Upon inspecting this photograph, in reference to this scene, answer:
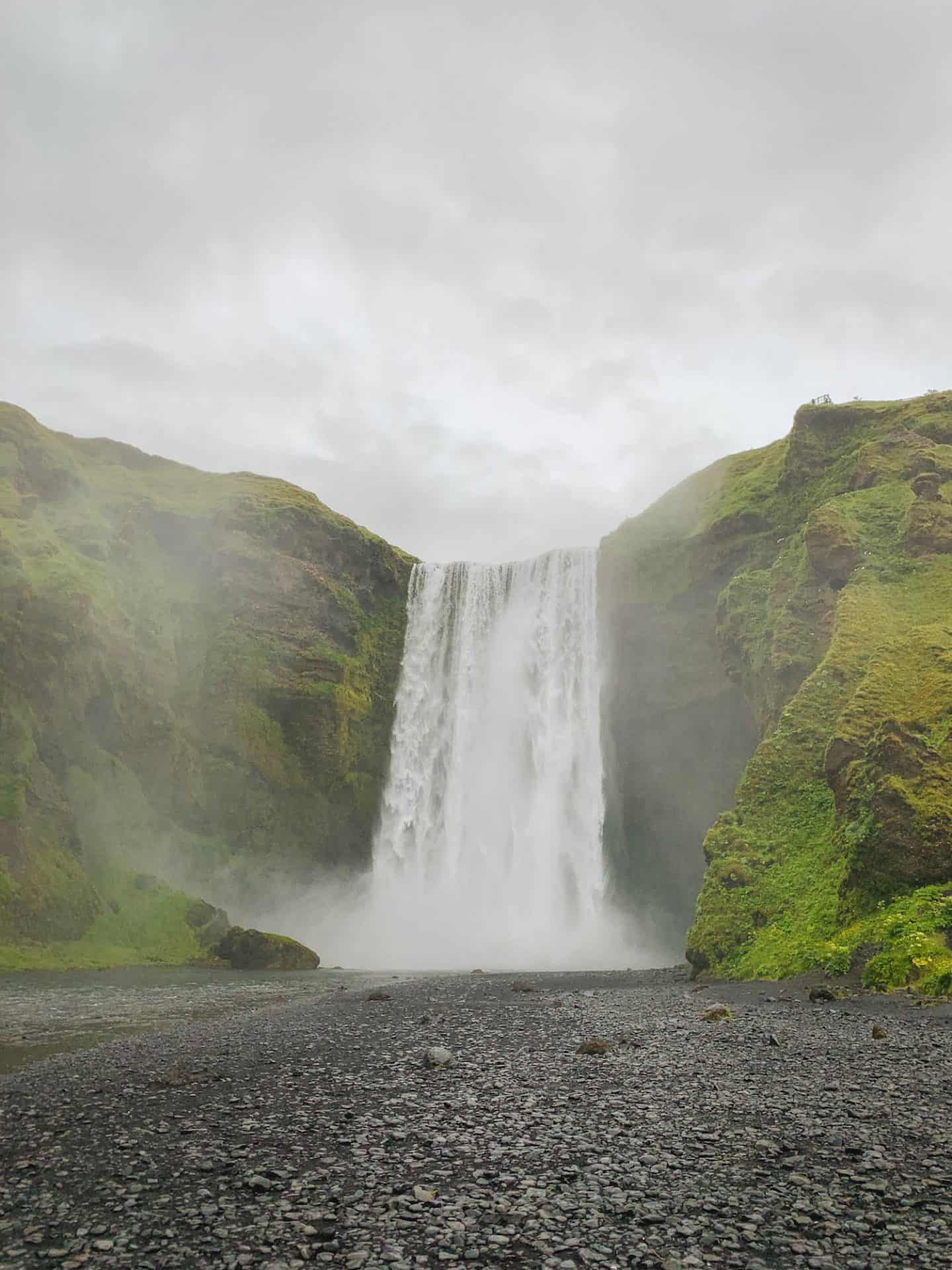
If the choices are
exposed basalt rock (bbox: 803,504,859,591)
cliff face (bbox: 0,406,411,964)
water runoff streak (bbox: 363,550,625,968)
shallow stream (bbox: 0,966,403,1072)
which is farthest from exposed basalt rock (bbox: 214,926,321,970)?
exposed basalt rock (bbox: 803,504,859,591)

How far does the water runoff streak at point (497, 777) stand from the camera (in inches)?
1834

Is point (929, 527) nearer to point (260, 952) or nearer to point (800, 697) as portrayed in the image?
point (800, 697)

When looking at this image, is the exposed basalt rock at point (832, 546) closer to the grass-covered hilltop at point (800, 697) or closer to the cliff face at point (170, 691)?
the grass-covered hilltop at point (800, 697)

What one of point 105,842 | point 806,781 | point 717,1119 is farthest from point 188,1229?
point 105,842

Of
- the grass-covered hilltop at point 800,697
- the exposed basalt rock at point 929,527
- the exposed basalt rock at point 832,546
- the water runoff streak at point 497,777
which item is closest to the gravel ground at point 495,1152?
the grass-covered hilltop at point 800,697

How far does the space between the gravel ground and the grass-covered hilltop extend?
25.4ft

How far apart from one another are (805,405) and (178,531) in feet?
140

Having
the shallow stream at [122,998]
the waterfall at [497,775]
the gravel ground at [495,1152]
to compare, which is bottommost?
the shallow stream at [122,998]

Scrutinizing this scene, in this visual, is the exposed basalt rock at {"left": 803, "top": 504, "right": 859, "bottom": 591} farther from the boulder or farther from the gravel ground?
the boulder

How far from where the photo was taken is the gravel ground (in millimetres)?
4977

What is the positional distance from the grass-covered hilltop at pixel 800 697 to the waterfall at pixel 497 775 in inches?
104

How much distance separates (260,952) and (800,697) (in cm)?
2538

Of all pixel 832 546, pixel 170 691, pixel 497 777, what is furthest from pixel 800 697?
pixel 170 691

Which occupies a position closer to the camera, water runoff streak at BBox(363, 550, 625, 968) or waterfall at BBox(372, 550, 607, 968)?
water runoff streak at BBox(363, 550, 625, 968)
